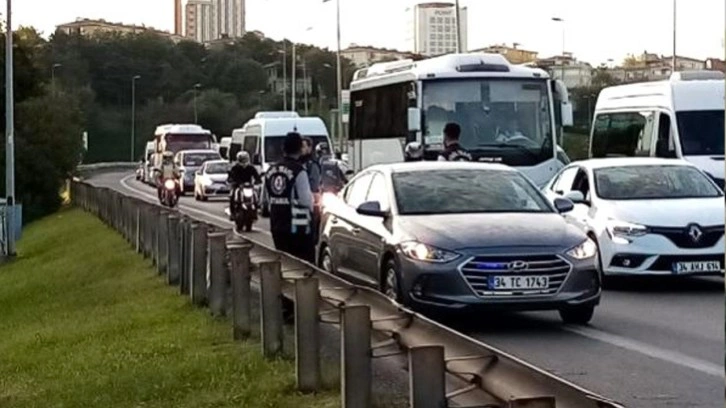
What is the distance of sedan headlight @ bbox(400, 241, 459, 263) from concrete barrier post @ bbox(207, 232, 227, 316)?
221 cm

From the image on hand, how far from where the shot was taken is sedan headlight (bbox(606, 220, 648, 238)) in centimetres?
1623

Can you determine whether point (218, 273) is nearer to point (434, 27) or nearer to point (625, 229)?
point (625, 229)

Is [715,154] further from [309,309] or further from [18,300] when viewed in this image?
[309,309]

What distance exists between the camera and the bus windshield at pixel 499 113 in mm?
25875

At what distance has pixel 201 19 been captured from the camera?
5330 inches

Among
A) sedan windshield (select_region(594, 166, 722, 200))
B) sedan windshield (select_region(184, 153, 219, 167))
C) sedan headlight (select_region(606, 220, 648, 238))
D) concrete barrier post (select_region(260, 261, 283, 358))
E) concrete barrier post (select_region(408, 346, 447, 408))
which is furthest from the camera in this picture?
sedan windshield (select_region(184, 153, 219, 167))

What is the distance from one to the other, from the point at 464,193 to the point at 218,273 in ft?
8.34

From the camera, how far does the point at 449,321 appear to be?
43.5 ft

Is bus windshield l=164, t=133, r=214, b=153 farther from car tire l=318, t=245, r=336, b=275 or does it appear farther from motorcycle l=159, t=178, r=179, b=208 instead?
car tire l=318, t=245, r=336, b=275

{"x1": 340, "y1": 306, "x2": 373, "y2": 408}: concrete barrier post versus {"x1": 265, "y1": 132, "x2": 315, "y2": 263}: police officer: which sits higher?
{"x1": 265, "y1": 132, "x2": 315, "y2": 263}: police officer

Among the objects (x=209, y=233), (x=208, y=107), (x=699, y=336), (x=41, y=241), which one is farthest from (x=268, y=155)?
(x=208, y=107)

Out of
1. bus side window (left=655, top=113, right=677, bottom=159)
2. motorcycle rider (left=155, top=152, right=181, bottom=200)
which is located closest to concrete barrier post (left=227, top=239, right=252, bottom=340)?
bus side window (left=655, top=113, right=677, bottom=159)

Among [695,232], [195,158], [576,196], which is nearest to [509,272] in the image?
[695,232]

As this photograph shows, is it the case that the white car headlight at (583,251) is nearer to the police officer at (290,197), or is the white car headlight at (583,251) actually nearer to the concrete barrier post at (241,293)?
the police officer at (290,197)
